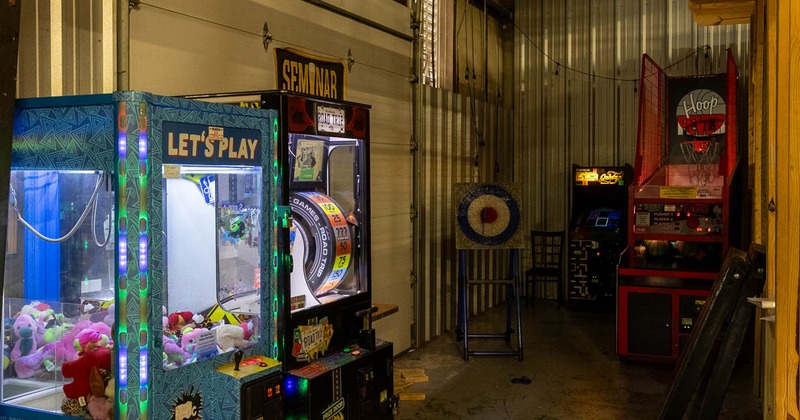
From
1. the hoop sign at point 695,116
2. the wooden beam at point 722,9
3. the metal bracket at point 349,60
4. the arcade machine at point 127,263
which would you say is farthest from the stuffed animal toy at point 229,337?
the hoop sign at point 695,116

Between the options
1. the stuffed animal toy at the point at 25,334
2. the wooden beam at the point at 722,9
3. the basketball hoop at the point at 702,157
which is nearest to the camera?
the stuffed animal toy at the point at 25,334

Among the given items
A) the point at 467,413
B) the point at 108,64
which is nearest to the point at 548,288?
the point at 467,413

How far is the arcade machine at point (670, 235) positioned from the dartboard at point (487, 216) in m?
1.03

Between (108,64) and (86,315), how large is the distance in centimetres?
126

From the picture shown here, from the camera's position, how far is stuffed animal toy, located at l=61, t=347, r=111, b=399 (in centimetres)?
287

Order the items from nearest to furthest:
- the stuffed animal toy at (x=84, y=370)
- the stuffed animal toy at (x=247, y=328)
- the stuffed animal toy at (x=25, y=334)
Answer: the stuffed animal toy at (x=84, y=370)
the stuffed animal toy at (x=25, y=334)
the stuffed animal toy at (x=247, y=328)

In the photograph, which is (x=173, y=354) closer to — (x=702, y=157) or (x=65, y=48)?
(x=65, y=48)

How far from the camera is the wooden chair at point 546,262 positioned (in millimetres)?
9242

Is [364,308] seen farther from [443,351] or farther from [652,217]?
[652,217]

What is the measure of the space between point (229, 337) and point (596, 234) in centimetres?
612

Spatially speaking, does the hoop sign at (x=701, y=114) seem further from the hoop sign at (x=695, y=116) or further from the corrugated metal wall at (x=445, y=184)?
the corrugated metal wall at (x=445, y=184)

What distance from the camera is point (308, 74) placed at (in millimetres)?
5105

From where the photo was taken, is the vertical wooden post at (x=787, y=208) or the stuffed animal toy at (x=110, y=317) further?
the stuffed animal toy at (x=110, y=317)

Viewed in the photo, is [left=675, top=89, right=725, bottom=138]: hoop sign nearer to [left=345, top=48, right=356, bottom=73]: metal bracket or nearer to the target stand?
the target stand
